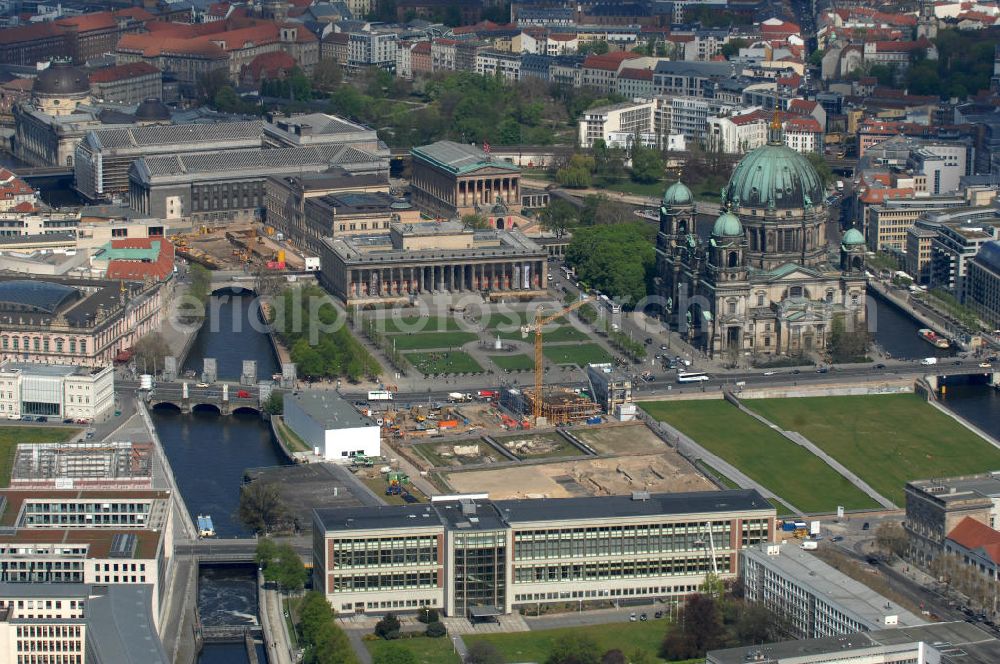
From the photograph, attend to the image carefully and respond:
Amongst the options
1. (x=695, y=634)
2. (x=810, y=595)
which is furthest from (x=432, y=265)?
(x=695, y=634)

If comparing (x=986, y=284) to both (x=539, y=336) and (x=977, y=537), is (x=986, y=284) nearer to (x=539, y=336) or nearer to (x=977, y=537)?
(x=539, y=336)

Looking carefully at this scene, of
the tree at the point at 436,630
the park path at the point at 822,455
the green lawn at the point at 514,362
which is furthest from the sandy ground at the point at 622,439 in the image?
the tree at the point at 436,630

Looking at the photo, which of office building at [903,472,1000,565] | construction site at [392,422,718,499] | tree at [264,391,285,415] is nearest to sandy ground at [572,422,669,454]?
construction site at [392,422,718,499]

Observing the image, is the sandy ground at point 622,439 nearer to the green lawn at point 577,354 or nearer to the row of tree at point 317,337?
the green lawn at point 577,354

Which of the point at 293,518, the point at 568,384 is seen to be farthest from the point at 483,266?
the point at 293,518

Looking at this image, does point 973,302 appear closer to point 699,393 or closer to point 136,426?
point 699,393

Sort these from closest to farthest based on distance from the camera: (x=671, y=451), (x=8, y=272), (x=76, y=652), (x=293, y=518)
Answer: (x=76, y=652) → (x=293, y=518) → (x=671, y=451) → (x=8, y=272)

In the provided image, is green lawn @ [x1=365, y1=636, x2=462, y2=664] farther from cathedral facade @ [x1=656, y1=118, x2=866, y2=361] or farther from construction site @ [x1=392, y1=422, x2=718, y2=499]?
cathedral facade @ [x1=656, y1=118, x2=866, y2=361]

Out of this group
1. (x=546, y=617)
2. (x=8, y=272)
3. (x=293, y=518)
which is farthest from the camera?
(x=8, y=272)
